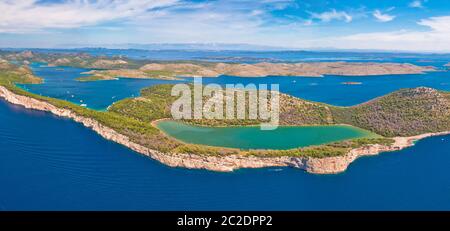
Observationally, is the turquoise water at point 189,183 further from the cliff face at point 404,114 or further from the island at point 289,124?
the cliff face at point 404,114

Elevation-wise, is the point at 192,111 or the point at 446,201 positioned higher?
the point at 192,111

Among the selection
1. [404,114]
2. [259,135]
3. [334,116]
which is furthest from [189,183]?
[404,114]

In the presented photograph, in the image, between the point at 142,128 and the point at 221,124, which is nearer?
the point at 142,128

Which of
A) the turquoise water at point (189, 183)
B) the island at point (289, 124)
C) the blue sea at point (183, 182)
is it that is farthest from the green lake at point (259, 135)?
Result: the turquoise water at point (189, 183)

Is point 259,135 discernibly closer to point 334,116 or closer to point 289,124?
point 289,124

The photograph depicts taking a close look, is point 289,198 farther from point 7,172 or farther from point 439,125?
point 439,125

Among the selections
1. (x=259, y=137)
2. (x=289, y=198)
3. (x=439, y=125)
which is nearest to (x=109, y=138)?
(x=259, y=137)
